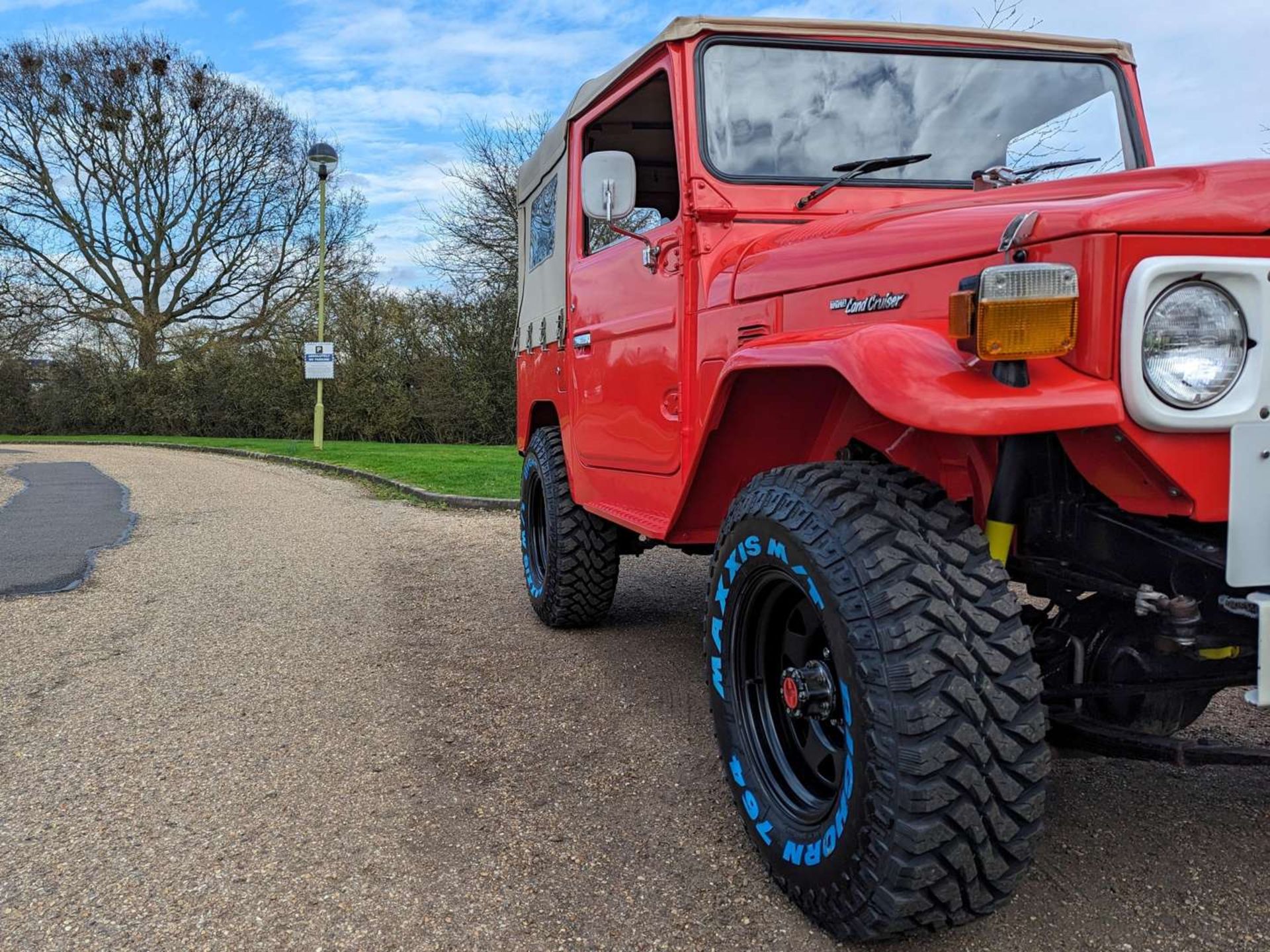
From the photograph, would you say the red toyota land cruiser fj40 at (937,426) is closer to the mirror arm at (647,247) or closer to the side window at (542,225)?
the mirror arm at (647,247)

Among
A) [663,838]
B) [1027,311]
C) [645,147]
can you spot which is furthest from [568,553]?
[1027,311]

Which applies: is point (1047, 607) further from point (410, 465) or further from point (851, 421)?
point (410, 465)

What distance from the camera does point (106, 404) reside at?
26.8 meters

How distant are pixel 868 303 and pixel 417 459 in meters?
13.8

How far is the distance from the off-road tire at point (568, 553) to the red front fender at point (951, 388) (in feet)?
8.25

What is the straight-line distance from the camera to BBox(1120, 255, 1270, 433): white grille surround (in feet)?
5.79

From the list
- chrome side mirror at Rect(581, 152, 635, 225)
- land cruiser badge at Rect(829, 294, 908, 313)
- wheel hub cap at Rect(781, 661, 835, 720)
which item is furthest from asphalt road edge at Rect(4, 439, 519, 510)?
wheel hub cap at Rect(781, 661, 835, 720)

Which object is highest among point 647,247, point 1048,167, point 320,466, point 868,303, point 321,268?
point 321,268

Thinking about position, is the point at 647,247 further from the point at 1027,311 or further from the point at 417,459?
the point at 417,459

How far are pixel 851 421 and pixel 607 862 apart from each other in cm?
126

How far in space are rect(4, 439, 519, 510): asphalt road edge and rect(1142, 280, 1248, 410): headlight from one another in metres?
8.16

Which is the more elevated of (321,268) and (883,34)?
(321,268)

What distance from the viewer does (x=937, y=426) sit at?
70.6 inches

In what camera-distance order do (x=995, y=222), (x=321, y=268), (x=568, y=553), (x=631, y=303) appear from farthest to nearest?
(x=321, y=268) → (x=568, y=553) → (x=631, y=303) → (x=995, y=222)
